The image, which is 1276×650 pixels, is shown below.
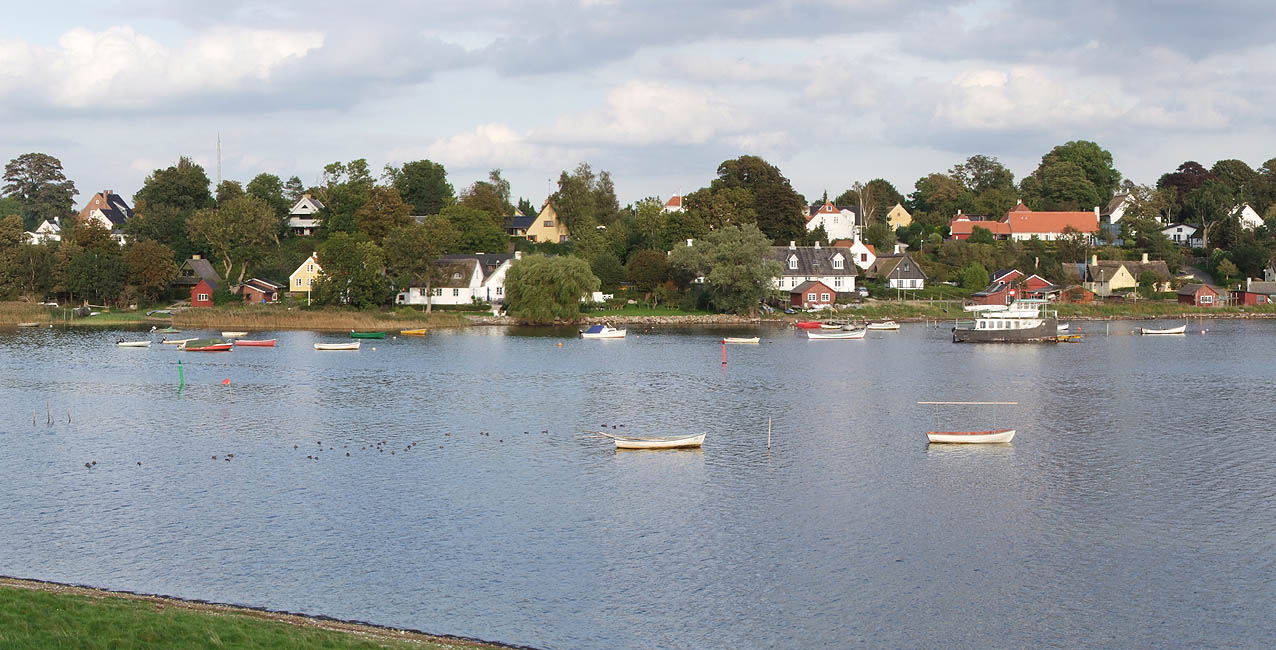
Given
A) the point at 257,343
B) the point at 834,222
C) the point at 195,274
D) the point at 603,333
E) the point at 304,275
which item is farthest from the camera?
the point at 834,222

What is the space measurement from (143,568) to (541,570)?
9.74 meters

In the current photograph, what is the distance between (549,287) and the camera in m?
99.6

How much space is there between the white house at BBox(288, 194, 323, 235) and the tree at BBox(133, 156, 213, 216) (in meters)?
11.1

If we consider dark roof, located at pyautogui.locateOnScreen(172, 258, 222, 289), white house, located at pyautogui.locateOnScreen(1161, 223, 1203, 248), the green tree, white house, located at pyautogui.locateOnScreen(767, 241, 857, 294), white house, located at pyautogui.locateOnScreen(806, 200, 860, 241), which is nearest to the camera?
dark roof, located at pyautogui.locateOnScreen(172, 258, 222, 289)

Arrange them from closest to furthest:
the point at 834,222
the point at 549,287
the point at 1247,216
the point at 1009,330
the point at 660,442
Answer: the point at 660,442 → the point at 1009,330 → the point at 549,287 → the point at 1247,216 → the point at 834,222

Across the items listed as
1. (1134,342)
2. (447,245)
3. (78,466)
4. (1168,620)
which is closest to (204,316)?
(447,245)

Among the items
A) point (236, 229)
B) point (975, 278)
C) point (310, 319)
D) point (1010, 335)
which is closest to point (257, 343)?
point (310, 319)

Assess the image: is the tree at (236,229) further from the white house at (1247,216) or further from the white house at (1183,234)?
the white house at (1247,216)

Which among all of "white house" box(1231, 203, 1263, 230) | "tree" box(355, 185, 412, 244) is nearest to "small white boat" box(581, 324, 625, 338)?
"tree" box(355, 185, 412, 244)

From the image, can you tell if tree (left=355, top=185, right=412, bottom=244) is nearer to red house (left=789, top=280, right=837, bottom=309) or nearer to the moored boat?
the moored boat

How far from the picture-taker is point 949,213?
160 meters

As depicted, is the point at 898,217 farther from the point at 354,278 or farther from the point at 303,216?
the point at 354,278

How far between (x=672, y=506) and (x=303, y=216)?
12051cm

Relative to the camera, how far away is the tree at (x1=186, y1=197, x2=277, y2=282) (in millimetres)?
116812
